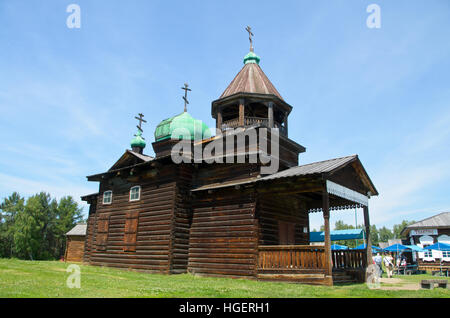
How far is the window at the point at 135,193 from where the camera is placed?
1945cm

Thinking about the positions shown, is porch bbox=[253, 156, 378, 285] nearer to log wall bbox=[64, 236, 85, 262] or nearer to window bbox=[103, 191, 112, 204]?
window bbox=[103, 191, 112, 204]

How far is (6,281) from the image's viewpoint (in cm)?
1043

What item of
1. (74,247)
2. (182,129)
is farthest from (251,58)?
A: (74,247)

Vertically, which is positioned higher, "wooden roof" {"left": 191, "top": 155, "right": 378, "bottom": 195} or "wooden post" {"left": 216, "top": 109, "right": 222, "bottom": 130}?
"wooden post" {"left": 216, "top": 109, "right": 222, "bottom": 130}

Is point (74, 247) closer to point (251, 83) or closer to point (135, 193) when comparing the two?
point (135, 193)

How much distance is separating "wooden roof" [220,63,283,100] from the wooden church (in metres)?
0.08

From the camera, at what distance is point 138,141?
93.6 ft

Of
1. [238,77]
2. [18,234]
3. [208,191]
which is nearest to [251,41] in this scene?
[238,77]

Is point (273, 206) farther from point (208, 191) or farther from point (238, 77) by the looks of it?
point (238, 77)

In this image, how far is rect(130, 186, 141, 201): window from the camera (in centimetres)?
1945

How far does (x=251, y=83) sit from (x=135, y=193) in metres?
9.17

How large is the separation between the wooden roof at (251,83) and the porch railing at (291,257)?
838 centimetres

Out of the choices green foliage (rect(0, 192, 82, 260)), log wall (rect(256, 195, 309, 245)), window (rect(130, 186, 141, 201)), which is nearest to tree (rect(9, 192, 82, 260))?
green foliage (rect(0, 192, 82, 260))
